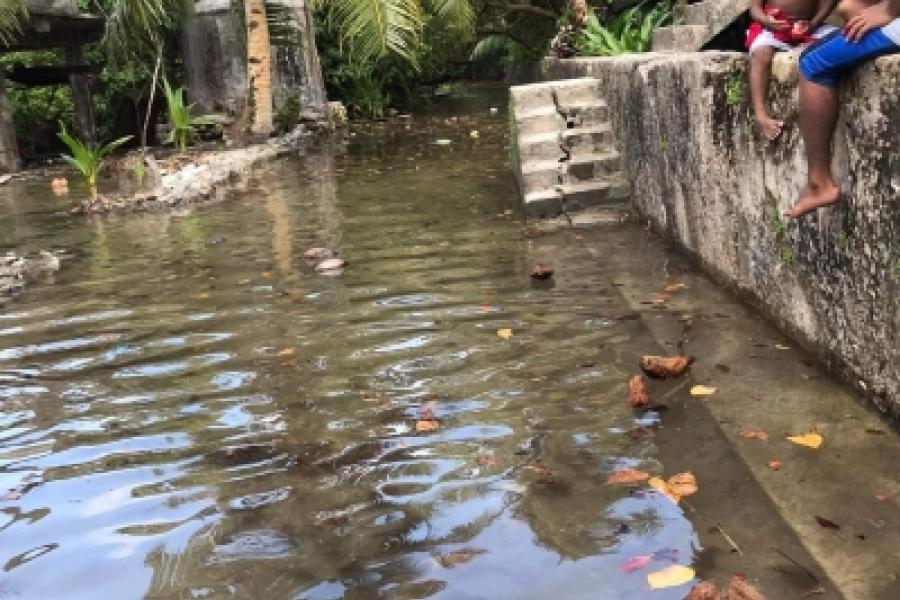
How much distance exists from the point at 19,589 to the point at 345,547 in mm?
Result: 917

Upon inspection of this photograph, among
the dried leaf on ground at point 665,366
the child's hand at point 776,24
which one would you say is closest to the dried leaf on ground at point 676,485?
the dried leaf on ground at point 665,366

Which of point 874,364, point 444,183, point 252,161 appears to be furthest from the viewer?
point 252,161

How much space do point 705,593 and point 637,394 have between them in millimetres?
1362

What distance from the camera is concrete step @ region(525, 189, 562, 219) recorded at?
23.2ft

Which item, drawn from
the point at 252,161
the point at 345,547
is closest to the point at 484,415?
the point at 345,547

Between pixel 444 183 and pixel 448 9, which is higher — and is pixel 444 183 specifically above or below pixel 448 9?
below

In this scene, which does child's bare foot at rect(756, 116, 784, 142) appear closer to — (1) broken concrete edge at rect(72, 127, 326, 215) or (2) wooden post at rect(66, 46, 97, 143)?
(1) broken concrete edge at rect(72, 127, 326, 215)

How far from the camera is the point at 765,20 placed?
3922 millimetres

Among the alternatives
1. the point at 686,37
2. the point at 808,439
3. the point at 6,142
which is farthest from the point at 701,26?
the point at 6,142

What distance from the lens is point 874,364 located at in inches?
126

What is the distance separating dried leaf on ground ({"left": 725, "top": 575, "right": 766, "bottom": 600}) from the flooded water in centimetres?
15

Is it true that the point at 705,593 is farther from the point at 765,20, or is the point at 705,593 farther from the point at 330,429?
the point at 765,20

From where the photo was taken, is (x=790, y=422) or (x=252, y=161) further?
(x=252, y=161)

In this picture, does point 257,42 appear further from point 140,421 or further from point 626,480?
point 626,480
